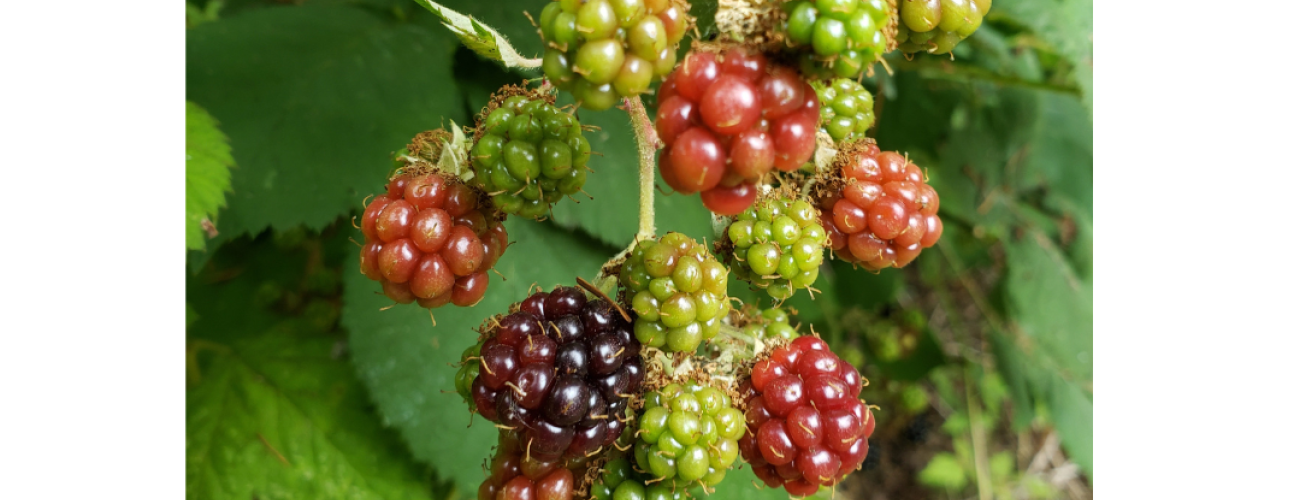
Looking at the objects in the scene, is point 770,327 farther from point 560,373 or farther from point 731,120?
point 731,120

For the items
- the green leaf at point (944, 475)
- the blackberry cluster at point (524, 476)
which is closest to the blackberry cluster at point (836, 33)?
the blackberry cluster at point (524, 476)

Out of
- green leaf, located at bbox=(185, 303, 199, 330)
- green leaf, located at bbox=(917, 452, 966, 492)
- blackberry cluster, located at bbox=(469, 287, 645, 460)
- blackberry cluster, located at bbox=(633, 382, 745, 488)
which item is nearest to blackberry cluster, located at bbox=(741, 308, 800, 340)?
blackberry cluster, located at bbox=(633, 382, 745, 488)

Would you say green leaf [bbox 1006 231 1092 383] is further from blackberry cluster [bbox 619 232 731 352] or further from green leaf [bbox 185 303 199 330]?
green leaf [bbox 185 303 199 330]

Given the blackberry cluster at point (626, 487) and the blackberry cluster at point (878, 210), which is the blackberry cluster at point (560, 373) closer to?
the blackberry cluster at point (626, 487)

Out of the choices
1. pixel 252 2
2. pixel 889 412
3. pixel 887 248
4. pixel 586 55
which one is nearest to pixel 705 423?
pixel 887 248

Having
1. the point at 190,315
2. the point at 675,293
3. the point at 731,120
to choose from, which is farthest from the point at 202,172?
the point at 731,120

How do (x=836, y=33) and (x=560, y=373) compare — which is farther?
(x=560, y=373)
